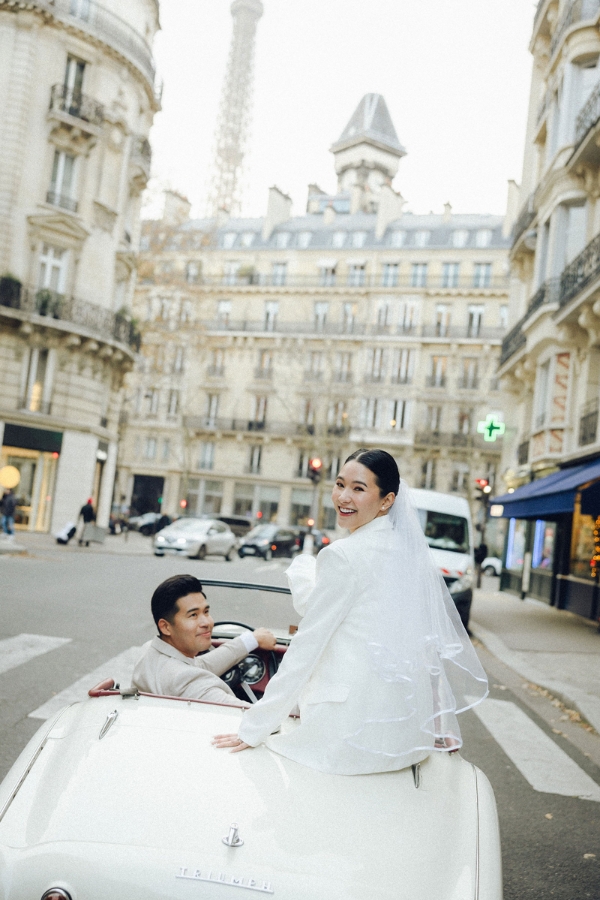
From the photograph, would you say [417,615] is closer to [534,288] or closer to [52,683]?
[52,683]

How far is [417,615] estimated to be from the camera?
278cm

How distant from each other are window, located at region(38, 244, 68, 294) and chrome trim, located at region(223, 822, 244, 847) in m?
30.2

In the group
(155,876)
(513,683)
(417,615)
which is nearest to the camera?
(155,876)

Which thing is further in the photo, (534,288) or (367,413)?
(367,413)

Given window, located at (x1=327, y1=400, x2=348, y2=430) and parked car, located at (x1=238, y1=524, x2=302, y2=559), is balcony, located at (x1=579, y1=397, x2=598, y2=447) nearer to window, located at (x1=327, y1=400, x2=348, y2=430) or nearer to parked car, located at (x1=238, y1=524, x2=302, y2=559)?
parked car, located at (x1=238, y1=524, x2=302, y2=559)

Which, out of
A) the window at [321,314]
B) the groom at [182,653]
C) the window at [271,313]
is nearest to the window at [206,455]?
the window at [271,313]

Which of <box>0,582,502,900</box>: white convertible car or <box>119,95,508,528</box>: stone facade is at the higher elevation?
<box>119,95,508,528</box>: stone facade

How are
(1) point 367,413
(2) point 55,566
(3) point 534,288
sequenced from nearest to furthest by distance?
(2) point 55,566 < (3) point 534,288 < (1) point 367,413

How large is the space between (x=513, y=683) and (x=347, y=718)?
320 inches

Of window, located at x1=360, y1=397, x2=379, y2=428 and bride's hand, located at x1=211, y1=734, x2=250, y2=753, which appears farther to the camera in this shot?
window, located at x1=360, y1=397, x2=379, y2=428

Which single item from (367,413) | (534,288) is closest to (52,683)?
(534,288)

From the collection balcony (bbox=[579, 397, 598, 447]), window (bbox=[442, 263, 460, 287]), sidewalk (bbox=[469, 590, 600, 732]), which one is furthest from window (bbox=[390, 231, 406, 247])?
balcony (bbox=[579, 397, 598, 447])

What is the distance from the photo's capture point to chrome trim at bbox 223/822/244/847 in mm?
2068

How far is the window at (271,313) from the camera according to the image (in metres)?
60.0
